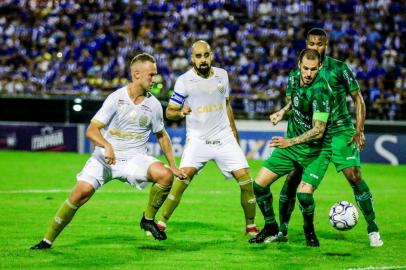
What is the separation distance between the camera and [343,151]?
1016 centimetres

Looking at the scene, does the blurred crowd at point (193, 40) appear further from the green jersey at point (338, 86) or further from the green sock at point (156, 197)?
the green sock at point (156, 197)

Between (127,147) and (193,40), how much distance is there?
21.1 metres

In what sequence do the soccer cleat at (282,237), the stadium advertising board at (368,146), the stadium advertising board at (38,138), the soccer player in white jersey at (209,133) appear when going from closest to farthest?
the soccer cleat at (282,237)
the soccer player in white jersey at (209,133)
the stadium advertising board at (368,146)
the stadium advertising board at (38,138)

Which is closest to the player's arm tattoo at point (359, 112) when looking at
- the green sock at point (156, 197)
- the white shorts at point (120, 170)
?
the green sock at point (156, 197)

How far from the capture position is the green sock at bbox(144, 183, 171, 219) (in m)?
9.99

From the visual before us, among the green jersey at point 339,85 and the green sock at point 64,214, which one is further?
the green jersey at point 339,85

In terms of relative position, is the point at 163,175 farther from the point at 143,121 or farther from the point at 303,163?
the point at 303,163

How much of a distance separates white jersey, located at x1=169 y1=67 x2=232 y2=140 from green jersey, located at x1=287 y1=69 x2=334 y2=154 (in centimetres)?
123

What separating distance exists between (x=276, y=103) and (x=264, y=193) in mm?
16736

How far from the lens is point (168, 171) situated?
976 cm

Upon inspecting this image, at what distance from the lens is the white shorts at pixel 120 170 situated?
953cm

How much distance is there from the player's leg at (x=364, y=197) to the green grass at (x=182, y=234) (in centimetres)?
15

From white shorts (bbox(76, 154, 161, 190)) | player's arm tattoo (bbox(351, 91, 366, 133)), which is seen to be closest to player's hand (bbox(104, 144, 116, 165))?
white shorts (bbox(76, 154, 161, 190))

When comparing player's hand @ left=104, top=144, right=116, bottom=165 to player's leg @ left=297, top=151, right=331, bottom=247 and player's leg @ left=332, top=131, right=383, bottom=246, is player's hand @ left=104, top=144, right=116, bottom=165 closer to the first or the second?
player's leg @ left=297, top=151, right=331, bottom=247
